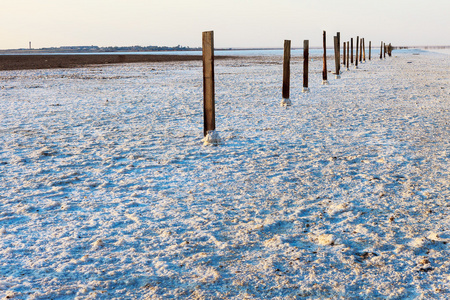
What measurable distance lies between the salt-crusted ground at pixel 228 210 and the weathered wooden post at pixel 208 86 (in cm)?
31

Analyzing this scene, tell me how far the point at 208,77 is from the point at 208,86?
14 centimetres

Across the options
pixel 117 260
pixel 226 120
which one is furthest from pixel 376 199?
pixel 226 120

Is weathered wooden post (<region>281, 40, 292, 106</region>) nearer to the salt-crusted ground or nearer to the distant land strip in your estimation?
the salt-crusted ground

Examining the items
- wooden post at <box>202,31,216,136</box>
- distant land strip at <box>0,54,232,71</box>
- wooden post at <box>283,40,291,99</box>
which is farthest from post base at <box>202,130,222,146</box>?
distant land strip at <box>0,54,232,71</box>

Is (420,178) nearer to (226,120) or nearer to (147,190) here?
(147,190)

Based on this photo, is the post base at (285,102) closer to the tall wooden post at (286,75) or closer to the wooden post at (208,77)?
the tall wooden post at (286,75)

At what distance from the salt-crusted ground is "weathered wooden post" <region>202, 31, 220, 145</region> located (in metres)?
0.31

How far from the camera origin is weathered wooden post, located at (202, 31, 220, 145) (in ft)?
24.1

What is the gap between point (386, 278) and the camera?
3107 millimetres

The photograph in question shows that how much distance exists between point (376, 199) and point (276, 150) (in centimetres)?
250

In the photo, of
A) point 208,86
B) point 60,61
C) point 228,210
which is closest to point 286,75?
point 208,86

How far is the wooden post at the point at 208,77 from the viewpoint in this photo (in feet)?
24.1

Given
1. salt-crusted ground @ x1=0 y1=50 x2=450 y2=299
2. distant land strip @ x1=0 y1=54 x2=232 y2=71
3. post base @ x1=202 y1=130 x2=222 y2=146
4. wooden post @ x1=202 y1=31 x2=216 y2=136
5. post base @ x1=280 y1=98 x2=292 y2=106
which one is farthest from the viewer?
distant land strip @ x1=0 y1=54 x2=232 y2=71

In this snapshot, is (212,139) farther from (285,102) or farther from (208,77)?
(285,102)
